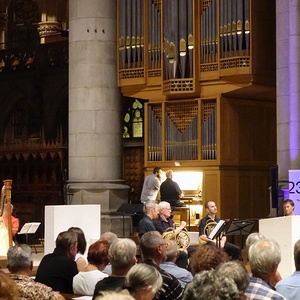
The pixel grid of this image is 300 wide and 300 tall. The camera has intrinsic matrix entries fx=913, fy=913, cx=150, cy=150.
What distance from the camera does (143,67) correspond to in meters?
19.2

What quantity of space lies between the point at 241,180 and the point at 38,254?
440 centimetres

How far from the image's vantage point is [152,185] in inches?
711

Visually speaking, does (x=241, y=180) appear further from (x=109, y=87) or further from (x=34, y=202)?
(x=34, y=202)

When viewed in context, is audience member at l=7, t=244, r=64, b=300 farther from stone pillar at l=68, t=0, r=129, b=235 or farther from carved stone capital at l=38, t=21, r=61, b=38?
carved stone capital at l=38, t=21, r=61, b=38

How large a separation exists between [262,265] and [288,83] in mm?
10390

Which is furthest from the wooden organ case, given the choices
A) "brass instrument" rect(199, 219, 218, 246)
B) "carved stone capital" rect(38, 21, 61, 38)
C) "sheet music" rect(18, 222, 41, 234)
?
"carved stone capital" rect(38, 21, 61, 38)

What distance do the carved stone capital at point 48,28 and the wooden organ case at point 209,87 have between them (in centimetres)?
900

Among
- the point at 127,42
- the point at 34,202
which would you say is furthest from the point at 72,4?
the point at 34,202

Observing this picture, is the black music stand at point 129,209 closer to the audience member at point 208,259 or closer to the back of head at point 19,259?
the back of head at point 19,259

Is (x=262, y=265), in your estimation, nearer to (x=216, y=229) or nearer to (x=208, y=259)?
(x=208, y=259)

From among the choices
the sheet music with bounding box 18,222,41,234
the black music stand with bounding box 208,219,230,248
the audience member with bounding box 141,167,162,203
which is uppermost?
the audience member with bounding box 141,167,162,203

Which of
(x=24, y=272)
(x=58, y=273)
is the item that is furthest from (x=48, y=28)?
(x=24, y=272)

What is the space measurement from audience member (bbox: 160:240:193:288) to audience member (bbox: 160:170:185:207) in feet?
31.5

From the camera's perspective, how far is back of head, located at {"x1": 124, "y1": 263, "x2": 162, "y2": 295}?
5508mm
